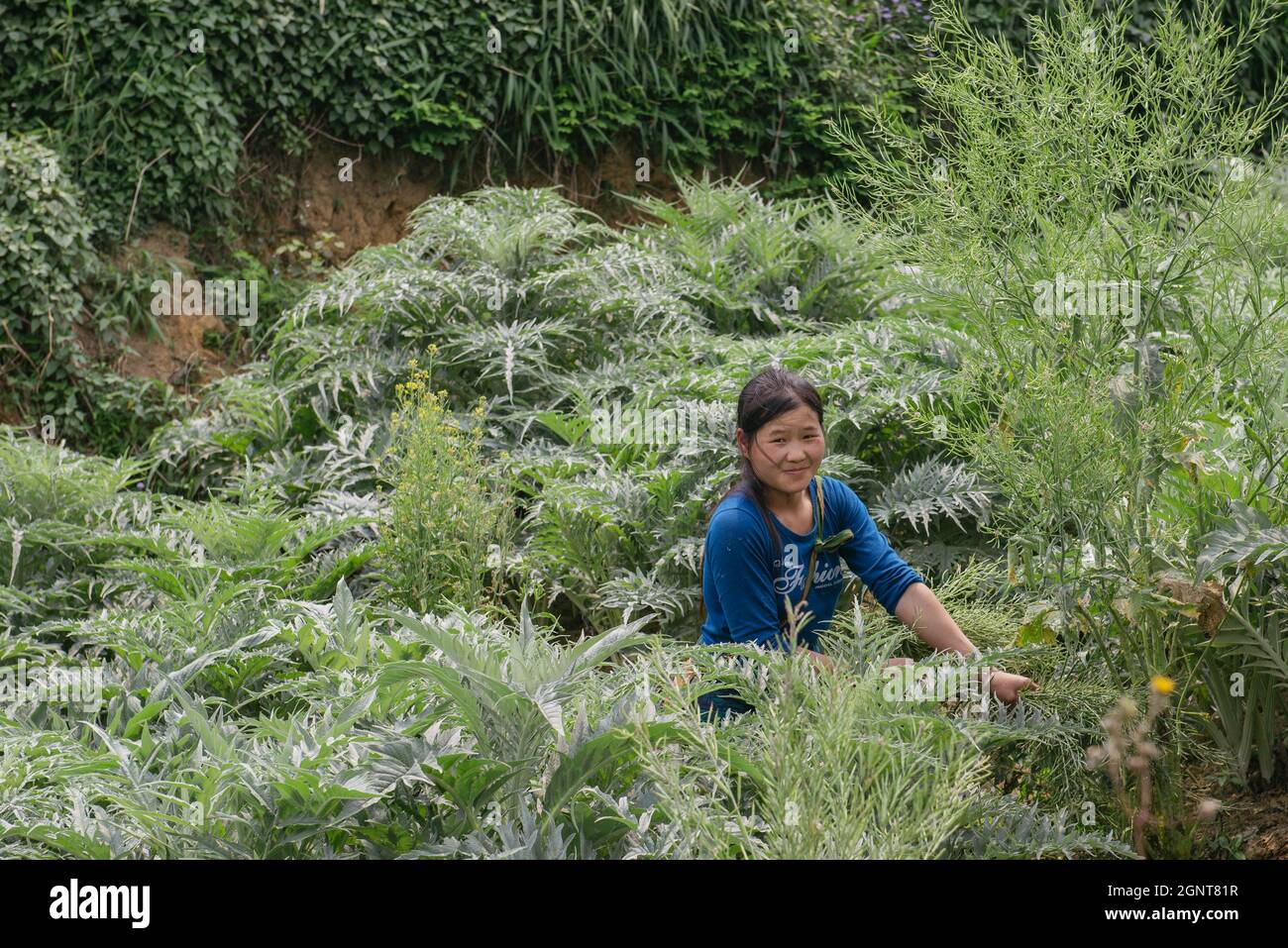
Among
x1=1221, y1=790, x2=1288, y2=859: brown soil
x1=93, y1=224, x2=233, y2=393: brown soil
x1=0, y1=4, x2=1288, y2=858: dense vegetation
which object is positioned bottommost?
x1=1221, y1=790, x2=1288, y2=859: brown soil

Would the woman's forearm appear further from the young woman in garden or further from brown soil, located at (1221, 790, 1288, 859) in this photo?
brown soil, located at (1221, 790, 1288, 859)

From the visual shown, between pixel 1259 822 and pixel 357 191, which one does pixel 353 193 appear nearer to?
pixel 357 191

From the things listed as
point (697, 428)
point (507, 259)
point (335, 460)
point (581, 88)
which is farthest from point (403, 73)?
point (697, 428)

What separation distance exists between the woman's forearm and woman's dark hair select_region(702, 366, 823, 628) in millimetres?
334

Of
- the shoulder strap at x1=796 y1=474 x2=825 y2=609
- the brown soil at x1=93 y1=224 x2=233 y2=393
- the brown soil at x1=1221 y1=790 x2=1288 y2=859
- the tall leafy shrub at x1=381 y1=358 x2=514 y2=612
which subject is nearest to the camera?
the brown soil at x1=1221 y1=790 x2=1288 y2=859

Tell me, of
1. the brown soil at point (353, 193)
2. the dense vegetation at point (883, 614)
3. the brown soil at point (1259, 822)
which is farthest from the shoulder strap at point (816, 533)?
the brown soil at point (353, 193)

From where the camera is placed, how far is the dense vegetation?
238cm

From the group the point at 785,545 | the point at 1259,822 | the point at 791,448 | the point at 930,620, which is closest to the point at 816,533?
the point at 785,545

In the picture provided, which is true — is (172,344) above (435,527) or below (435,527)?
above

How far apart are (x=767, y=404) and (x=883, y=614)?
620 millimetres

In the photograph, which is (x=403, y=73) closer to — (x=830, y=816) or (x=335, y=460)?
(x=335, y=460)

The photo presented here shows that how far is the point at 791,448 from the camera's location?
3102 mm

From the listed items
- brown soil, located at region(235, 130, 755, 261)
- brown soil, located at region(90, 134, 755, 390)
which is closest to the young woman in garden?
brown soil, located at region(90, 134, 755, 390)

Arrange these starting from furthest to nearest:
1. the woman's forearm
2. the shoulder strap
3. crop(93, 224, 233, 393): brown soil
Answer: crop(93, 224, 233, 393): brown soil < the shoulder strap < the woman's forearm
